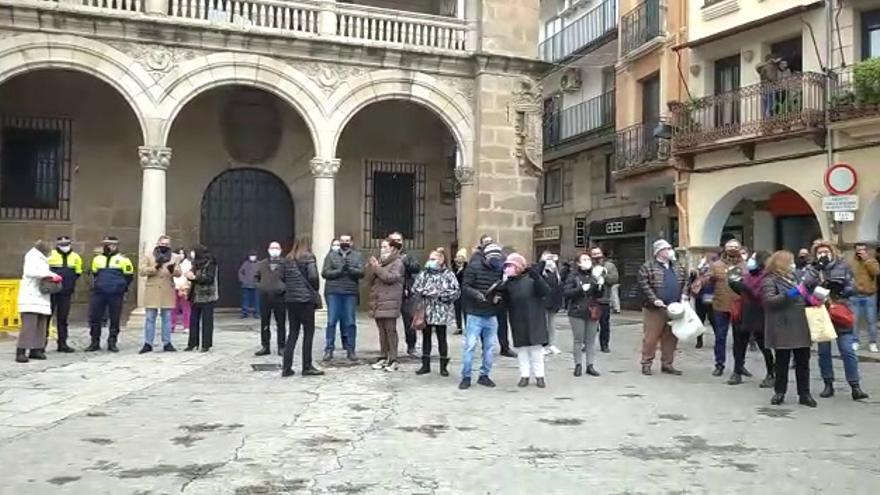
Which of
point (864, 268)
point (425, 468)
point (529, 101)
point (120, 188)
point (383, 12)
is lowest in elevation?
point (425, 468)

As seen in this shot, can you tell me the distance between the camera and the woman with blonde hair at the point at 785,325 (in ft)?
28.7

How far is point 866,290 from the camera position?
13.4 meters

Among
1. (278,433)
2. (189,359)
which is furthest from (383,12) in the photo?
(278,433)

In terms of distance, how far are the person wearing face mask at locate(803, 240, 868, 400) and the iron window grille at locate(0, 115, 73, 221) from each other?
15.7 meters

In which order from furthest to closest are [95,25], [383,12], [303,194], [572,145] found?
[572,145]
[303,194]
[383,12]
[95,25]

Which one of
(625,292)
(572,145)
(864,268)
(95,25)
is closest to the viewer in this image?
(864,268)

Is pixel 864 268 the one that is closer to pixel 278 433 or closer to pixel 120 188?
pixel 278 433

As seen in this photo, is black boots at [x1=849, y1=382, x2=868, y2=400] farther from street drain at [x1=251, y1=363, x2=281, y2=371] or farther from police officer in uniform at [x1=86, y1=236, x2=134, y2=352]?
police officer in uniform at [x1=86, y1=236, x2=134, y2=352]

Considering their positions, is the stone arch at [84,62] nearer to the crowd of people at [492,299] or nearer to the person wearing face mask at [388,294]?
the crowd of people at [492,299]

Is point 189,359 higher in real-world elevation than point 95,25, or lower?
lower

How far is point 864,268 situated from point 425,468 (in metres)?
9.88

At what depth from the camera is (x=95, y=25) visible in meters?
16.2

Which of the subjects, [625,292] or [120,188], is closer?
[120,188]

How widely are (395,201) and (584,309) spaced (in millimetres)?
11629
